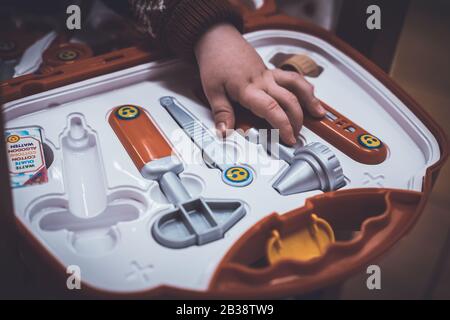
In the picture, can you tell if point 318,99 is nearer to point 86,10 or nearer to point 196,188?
point 196,188

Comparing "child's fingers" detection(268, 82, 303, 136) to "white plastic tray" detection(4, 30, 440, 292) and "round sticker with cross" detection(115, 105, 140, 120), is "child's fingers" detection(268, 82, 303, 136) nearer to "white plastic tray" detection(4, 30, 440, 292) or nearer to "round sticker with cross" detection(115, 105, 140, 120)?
"white plastic tray" detection(4, 30, 440, 292)

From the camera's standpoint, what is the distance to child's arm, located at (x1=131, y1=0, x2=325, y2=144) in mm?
434

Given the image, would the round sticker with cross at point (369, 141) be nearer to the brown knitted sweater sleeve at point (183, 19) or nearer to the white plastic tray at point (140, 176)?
the white plastic tray at point (140, 176)

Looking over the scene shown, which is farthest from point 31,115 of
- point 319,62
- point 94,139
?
point 319,62

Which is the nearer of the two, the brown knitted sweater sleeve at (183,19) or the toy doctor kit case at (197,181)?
the toy doctor kit case at (197,181)

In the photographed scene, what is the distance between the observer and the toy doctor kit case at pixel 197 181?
335 millimetres

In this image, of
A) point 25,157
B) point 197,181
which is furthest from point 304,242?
point 25,157

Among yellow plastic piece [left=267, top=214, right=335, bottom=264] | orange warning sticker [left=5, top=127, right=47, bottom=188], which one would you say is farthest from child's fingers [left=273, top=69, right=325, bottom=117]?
orange warning sticker [left=5, top=127, right=47, bottom=188]

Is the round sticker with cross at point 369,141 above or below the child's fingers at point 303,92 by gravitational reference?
below

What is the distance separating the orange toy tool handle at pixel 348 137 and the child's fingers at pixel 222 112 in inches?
2.7

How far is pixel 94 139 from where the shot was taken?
16.8 inches

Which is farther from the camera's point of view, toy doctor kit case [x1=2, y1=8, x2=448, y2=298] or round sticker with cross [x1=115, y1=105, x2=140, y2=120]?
round sticker with cross [x1=115, y1=105, x2=140, y2=120]

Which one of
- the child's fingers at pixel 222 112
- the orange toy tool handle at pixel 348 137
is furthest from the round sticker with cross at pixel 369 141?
the child's fingers at pixel 222 112
